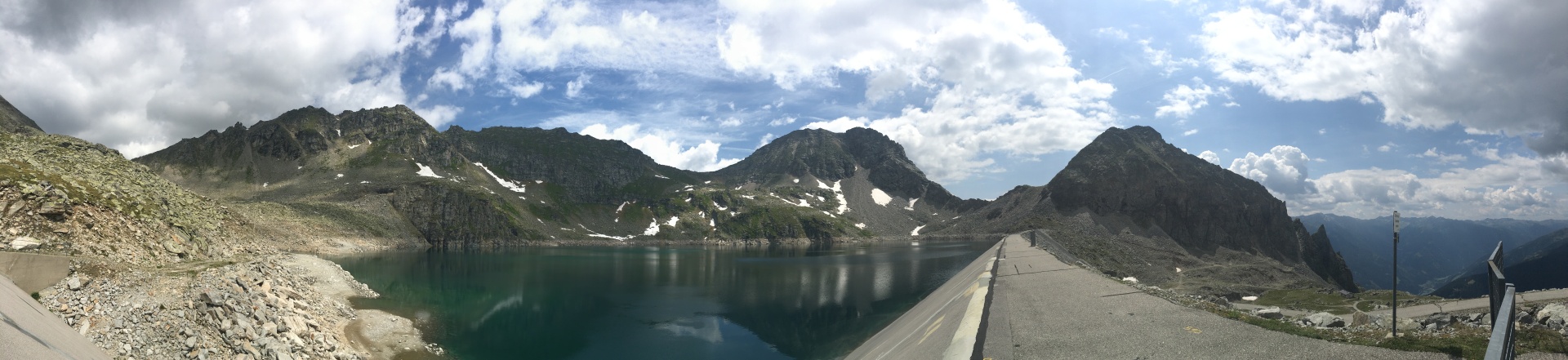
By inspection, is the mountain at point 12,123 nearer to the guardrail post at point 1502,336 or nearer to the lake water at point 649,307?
the lake water at point 649,307

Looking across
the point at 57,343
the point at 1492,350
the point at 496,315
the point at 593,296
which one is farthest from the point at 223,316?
the point at 593,296

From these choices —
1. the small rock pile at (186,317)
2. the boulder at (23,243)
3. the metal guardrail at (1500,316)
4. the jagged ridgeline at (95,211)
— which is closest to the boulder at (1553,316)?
the metal guardrail at (1500,316)

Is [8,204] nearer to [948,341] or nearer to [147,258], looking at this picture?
[147,258]

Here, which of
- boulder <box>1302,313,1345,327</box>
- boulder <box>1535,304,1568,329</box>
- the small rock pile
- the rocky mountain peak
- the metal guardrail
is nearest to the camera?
the metal guardrail

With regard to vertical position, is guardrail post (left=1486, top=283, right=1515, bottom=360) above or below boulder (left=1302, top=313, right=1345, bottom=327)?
above

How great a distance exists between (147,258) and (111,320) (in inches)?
571

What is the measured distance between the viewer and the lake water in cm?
3984

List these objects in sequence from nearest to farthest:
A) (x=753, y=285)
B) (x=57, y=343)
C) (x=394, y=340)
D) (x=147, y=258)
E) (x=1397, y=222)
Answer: (x=57, y=343) → (x=1397, y=222) → (x=147, y=258) → (x=394, y=340) → (x=753, y=285)

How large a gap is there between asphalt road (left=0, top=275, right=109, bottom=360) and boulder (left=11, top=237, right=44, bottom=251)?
509 cm

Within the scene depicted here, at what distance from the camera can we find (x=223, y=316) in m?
23.7

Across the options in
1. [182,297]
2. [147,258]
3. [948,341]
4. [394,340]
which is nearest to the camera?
[948,341]

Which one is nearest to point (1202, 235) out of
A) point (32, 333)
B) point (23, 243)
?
point (32, 333)

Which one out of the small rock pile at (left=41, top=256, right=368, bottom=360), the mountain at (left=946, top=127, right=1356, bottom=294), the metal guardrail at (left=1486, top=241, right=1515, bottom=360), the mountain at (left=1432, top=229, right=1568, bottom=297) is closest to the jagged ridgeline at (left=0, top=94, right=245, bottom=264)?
the small rock pile at (left=41, top=256, right=368, bottom=360)

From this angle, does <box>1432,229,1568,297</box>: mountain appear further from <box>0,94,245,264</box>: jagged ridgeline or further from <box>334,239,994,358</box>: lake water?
<box>0,94,245,264</box>: jagged ridgeline
